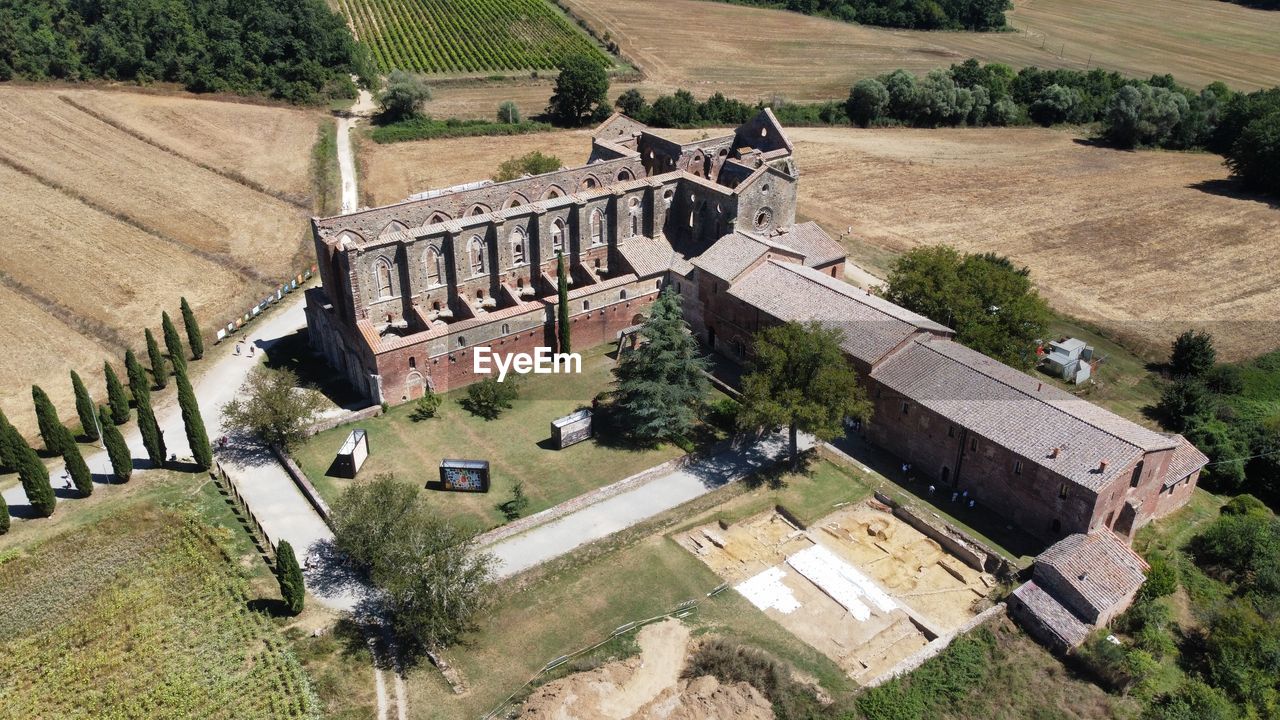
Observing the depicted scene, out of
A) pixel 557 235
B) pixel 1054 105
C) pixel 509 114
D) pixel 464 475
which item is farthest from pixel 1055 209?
pixel 464 475

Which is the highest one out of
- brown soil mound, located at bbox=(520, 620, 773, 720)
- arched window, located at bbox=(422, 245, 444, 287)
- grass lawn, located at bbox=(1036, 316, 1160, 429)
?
arched window, located at bbox=(422, 245, 444, 287)

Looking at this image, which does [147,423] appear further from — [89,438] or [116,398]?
[89,438]

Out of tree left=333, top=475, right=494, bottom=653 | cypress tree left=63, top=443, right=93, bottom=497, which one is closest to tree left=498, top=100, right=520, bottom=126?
cypress tree left=63, top=443, right=93, bottom=497

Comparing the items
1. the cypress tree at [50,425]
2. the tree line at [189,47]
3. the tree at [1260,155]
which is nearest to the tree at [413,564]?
the cypress tree at [50,425]

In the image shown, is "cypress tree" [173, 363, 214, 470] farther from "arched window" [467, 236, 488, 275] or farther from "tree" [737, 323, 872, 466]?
"tree" [737, 323, 872, 466]

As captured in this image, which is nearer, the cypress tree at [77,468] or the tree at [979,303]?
the cypress tree at [77,468]

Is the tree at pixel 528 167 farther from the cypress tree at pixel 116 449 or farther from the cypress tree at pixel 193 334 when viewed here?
the cypress tree at pixel 116 449

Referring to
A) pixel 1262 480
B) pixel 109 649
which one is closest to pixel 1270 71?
pixel 1262 480
